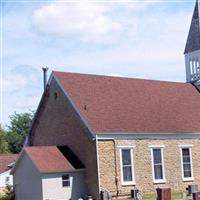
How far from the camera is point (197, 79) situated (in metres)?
56.7

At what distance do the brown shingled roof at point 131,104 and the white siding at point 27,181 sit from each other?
5.11 metres

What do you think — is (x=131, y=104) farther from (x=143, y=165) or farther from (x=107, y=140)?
(x=107, y=140)

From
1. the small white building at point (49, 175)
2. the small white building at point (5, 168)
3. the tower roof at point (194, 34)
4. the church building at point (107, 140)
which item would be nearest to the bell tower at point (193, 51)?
the tower roof at point (194, 34)

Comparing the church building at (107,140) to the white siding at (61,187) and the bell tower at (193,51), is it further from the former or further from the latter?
the bell tower at (193,51)

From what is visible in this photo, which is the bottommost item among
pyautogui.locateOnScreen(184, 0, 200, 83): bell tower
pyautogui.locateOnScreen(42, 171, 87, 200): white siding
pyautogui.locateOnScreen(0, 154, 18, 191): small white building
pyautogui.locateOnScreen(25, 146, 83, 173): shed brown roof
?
pyautogui.locateOnScreen(42, 171, 87, 200): white siding

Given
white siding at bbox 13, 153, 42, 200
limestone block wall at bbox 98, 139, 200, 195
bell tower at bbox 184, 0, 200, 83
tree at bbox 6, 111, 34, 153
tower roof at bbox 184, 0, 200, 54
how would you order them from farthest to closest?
tree at bbox 6, 111, 34, 153, tower roof at bbox 184, 0, 200, 54, bell tower at bbox 184, 0, 200, 83, limestone block wall at bbox 98, 139, 200, 195, white siding at bbox 13, 153, 42, 200

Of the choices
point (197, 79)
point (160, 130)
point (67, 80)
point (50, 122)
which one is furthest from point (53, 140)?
point (197, 79)

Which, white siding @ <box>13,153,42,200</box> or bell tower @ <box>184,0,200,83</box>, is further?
bell tower @ <box>184,0,200,83</box>

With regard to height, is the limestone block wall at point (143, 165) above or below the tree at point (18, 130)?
below

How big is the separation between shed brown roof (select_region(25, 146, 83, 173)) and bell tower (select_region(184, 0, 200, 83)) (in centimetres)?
1921

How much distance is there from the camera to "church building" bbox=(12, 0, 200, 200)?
41812 millimetres

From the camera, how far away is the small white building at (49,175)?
4084 cm

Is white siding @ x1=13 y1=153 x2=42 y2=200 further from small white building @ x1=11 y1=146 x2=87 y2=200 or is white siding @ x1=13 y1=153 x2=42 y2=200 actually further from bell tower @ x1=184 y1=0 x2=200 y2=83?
bell tower @ x1=184 y1=0 x2=200 y2=83

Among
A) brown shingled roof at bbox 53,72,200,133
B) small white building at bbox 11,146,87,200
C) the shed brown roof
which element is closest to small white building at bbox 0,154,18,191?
brown shingled roof at bbox 53,72,200,133
